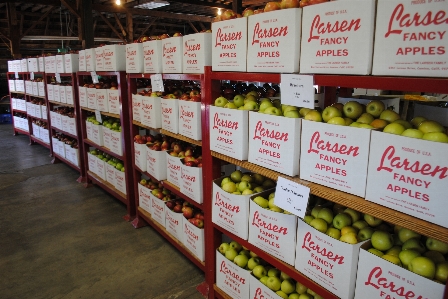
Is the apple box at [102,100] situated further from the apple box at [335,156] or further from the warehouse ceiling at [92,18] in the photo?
the apple box at [335,156]

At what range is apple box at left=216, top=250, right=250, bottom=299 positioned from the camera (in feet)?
7.25

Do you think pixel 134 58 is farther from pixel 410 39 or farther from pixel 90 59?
pixel 410 39

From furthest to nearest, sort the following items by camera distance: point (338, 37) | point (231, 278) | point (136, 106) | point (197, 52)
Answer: point (136, 106)
point (197, 52)
point (231, 278)
point (338, 37)

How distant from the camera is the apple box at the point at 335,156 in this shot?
1.42 meters

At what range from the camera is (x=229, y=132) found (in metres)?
2.14

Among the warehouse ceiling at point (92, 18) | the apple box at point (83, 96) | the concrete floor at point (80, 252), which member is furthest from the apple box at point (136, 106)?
the warehouse ceiling at point (92, 18)

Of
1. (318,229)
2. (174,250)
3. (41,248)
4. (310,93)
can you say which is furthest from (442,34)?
(41,248)

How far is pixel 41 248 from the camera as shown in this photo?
136 inches

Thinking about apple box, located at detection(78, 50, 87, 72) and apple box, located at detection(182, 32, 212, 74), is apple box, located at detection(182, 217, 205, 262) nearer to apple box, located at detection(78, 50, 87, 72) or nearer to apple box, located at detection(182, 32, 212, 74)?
apple box, located at detection(182, 32, 212, 74)

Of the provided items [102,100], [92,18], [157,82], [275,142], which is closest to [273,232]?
[275,142]

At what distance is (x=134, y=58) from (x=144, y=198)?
5.06ft

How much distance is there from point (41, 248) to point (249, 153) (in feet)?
8.95

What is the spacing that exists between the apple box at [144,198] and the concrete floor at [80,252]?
0.29 m

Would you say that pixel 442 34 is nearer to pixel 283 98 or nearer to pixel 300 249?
pixel 283 98
